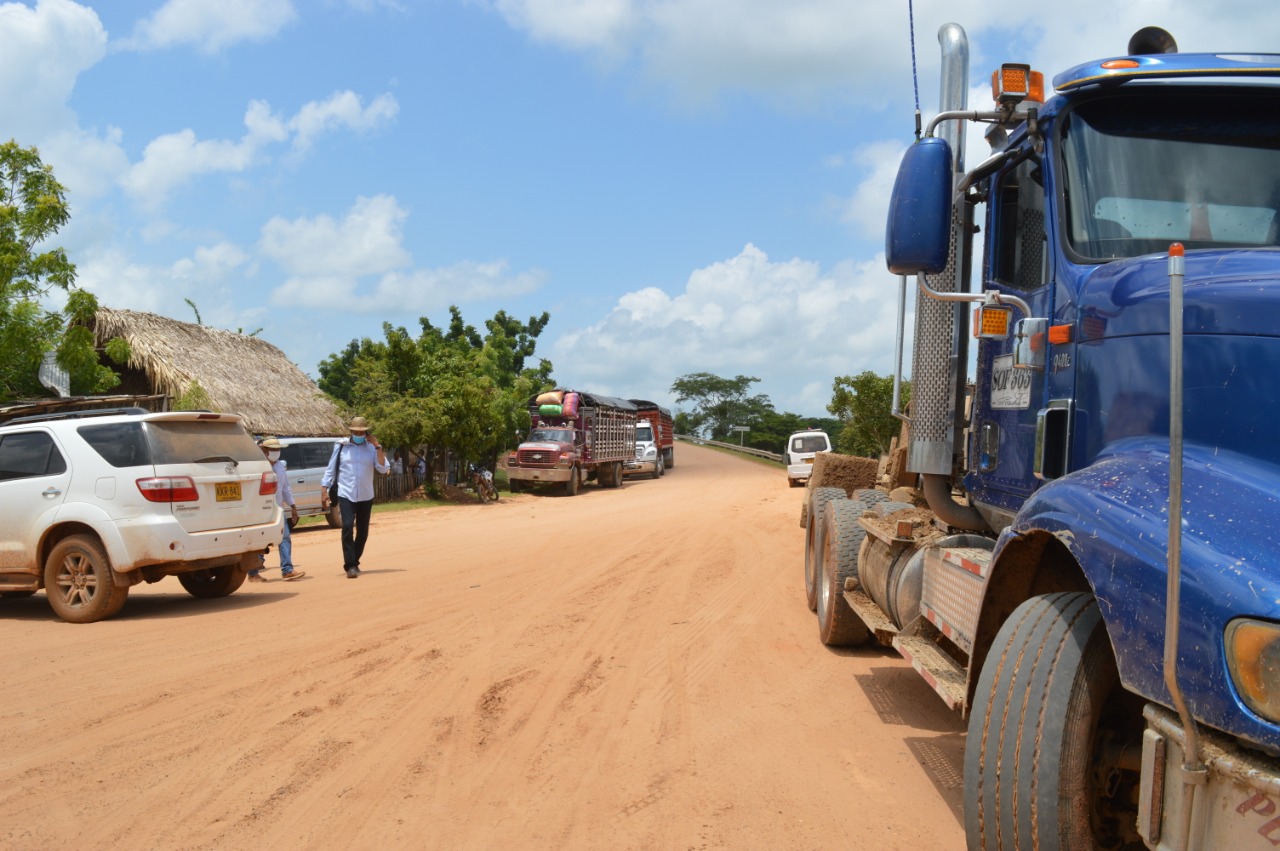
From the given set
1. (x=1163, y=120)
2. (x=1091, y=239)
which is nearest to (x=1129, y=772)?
(x=1091, y=239)

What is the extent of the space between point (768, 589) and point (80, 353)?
14007 millimetres

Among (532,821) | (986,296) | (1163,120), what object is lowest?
(532,821)

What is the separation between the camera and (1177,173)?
13.8 feet

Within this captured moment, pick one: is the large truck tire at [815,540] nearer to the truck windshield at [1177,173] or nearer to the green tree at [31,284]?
the truck windshield at [1177,173]

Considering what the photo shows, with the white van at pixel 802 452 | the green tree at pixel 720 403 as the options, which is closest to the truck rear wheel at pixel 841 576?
the white van at pixel 802 452

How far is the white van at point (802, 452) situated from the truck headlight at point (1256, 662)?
2737 cm

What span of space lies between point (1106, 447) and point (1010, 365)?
1.29 meters

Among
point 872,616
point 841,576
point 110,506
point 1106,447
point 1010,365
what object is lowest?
point 872,616

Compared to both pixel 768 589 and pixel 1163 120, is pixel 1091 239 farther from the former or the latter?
pixel 768 589

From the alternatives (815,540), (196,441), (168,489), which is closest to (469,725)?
(815,540)

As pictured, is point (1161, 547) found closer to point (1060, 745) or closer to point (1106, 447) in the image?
point (1060, 745)

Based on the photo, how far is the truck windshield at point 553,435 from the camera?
31.0 m

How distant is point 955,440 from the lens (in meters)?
5.82

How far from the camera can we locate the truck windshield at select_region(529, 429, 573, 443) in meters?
31.0
